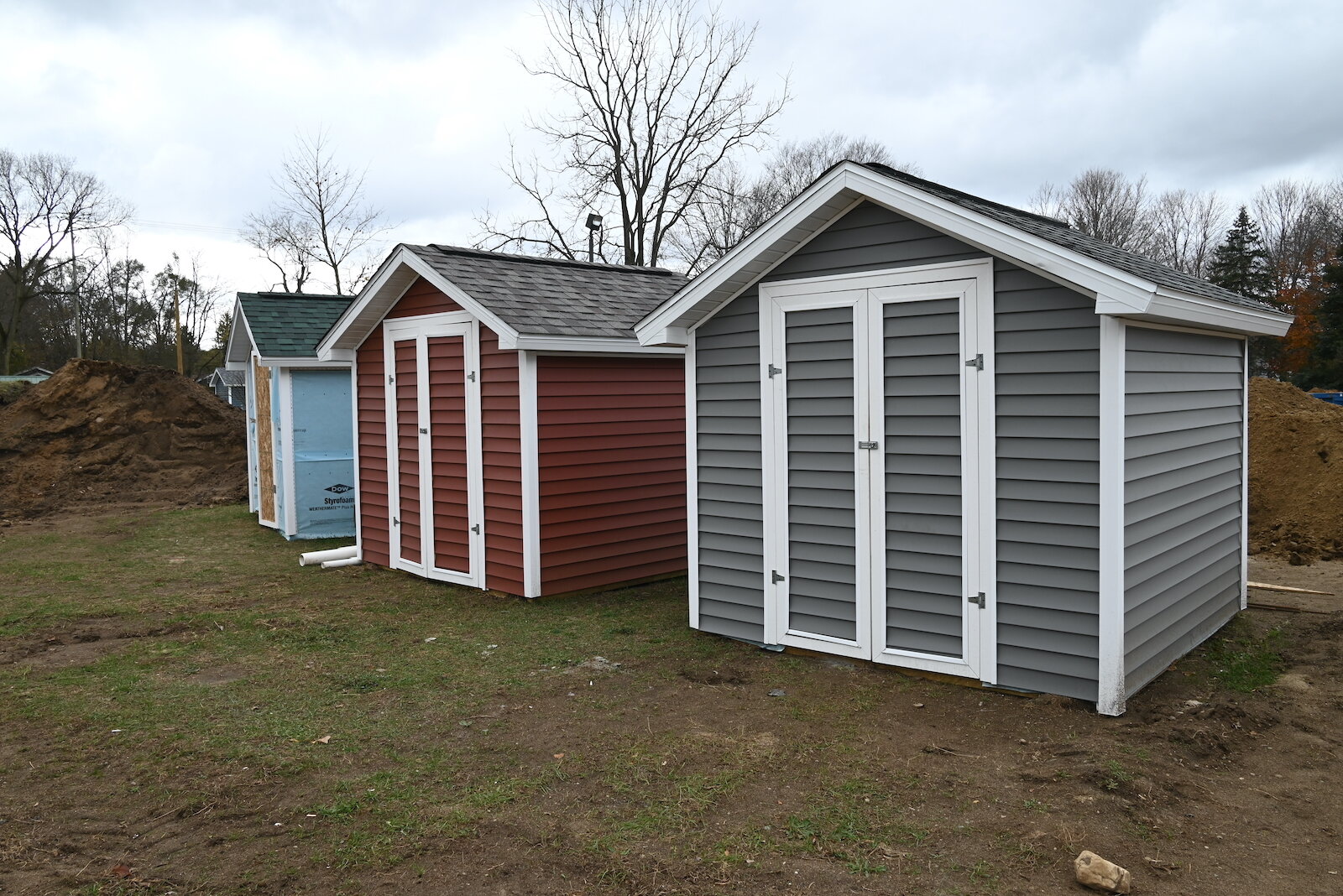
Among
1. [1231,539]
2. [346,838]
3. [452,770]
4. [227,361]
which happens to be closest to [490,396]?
[452,770]

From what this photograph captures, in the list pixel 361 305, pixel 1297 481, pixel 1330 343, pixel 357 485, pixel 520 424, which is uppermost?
pixel 1330 343

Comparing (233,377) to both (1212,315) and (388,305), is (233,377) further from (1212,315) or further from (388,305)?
(1212,315)

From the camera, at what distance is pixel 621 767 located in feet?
15.5

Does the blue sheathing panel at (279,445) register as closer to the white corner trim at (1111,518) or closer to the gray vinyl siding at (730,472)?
the gray vinyl siding at (730,472)

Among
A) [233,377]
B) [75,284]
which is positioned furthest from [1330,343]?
[75,284]

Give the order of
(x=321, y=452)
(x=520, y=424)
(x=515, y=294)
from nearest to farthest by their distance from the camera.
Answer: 1. (x=520, y=424)
2. (x=515, y=294)
3. (x=321, y=452)

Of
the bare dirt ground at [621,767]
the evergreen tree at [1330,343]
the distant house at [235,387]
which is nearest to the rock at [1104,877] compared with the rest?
the bare dirt ground at [621,767]

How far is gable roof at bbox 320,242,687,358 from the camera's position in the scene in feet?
27.7

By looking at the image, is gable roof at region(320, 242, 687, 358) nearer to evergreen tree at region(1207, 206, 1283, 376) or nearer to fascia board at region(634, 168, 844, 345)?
fascia board at region(634, 168, 844, 345)

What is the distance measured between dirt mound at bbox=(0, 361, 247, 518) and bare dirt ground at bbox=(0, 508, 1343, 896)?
10.3 metres

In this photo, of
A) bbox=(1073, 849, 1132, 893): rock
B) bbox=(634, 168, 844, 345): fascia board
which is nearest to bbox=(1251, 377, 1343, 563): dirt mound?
bbox=(634, 168, 844, 345): fascia board

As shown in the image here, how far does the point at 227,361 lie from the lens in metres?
15.6

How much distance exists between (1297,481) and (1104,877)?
9693 millimetres

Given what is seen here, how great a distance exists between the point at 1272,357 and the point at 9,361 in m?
49.4
